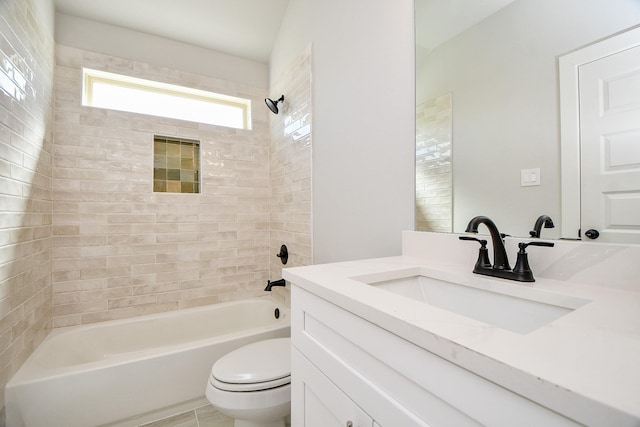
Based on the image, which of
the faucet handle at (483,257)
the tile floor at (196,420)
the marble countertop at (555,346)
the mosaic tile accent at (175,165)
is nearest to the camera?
the marble countertop at (555,346)

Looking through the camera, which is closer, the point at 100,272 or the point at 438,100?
the point at 438,100

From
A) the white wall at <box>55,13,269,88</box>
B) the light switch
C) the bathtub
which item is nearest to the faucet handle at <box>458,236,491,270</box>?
the light switch

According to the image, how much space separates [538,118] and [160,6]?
2559mm

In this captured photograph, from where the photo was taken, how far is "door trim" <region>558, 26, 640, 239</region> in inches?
30.8

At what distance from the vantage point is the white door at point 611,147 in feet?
2.26

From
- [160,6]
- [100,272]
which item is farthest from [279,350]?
[160,6]

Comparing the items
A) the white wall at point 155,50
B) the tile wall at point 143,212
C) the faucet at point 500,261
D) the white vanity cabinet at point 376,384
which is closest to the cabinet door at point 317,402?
the white vanity cabinet at point 376,384

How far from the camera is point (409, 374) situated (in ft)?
1.61

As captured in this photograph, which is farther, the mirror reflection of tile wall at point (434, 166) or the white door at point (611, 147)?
the mirror reflection of tile wall at point (434, 166)

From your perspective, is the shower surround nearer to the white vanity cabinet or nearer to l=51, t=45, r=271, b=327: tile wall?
l=51, t=45, r=271, b=327: tile wall

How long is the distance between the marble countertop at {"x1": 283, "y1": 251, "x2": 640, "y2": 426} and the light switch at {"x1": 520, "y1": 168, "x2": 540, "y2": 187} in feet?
1.08

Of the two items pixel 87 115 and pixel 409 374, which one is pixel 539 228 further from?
pixel 87 115

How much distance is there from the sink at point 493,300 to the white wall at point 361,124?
1.26ft

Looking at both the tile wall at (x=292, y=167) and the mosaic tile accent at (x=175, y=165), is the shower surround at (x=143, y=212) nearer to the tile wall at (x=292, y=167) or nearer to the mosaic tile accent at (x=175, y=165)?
the mosaic tile accent at (x=175, y=165)
